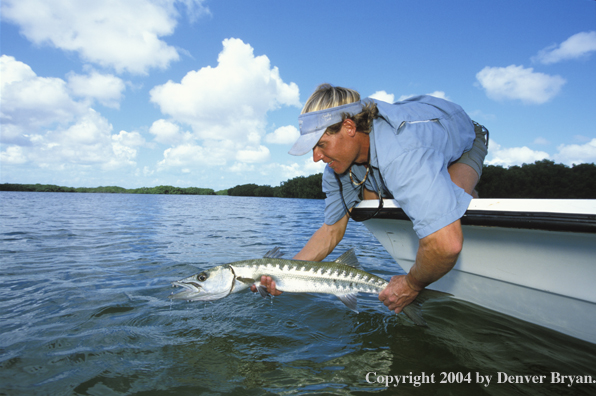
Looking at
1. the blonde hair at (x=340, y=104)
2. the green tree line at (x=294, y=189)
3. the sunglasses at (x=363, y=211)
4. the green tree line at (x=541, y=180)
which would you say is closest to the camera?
the blonde hair at (x=340, y=104)

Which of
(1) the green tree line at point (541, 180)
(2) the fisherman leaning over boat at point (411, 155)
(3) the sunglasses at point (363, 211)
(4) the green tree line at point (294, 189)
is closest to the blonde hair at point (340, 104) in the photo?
(2) the fisherman leaning over boat at point (411, 155)

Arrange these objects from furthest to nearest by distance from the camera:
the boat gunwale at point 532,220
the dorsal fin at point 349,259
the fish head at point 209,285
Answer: the dorsal fin at point 349,259 < the fish head at point 209,285 < the boat gunwale at point 532,220

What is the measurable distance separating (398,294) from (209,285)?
1.84 meters

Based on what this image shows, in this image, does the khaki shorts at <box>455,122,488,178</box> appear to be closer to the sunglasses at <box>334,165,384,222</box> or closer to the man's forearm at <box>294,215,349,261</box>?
the sunglasses at <box>334,165,384,222</box>

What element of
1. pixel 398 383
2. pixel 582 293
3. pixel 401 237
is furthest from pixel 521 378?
pixel 401 237

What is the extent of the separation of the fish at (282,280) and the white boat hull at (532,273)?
1091 mm

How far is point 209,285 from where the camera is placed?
10.4 feet

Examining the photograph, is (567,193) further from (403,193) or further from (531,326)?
(403,193)

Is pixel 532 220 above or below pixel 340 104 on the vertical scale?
below

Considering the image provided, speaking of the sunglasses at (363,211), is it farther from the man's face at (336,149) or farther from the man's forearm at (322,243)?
the man's face at (336,149)

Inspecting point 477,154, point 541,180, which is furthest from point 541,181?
point 477,154

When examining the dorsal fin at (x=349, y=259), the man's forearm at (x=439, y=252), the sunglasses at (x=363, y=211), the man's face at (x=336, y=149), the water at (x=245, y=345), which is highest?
the man's face at (x=336, y=149)

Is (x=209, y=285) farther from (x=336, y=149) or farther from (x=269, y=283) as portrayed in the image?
(x=336, y=149)

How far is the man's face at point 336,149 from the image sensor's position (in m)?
2.93
